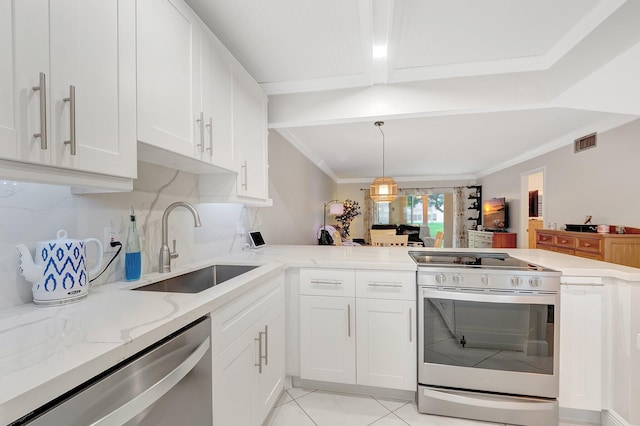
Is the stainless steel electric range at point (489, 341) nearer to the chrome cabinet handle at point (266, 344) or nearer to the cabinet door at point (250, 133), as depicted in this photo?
the chrome cabinet handle at point (266, 344)

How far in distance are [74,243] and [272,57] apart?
171 centimetres

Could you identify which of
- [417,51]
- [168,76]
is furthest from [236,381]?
[417,51]

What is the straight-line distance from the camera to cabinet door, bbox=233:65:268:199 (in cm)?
191

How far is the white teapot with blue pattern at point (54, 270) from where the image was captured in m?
0.97

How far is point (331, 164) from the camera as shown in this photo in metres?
6.58

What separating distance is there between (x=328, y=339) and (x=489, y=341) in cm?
102

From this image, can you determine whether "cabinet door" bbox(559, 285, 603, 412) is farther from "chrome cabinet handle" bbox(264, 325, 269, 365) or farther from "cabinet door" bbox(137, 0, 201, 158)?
"cabinet door" bbox(137, 0, 201, 158)

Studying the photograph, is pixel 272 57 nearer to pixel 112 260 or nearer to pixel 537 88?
pixel 112 260

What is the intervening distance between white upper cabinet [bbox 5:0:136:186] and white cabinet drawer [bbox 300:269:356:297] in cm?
127

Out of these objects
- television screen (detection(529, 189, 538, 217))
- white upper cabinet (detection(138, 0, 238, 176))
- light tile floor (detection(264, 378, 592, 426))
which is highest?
white upper cabinet (detection(138, 0, 238, 176))

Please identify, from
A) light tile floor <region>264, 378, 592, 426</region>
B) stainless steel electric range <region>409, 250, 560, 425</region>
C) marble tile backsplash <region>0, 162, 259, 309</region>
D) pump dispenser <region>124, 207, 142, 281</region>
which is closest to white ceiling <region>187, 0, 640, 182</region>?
marble tile backsplash <region>0, 162, 259, 309</region>

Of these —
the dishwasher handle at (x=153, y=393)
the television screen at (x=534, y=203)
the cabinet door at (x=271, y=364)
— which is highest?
the television screen at (x=534, y=203)

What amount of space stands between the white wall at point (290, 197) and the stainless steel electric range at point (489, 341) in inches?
72.2

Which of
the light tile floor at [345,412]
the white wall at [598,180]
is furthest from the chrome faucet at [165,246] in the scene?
the white wall at [598,180]
